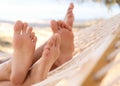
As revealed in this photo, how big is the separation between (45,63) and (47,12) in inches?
144

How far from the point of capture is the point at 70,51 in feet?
3.93

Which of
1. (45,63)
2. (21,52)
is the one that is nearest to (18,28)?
(21,52)

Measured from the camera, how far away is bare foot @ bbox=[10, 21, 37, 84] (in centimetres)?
98

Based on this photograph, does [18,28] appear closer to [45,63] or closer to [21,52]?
[21,52]

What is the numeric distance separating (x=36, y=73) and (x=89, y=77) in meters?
0.49

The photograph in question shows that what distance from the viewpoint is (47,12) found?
4.55 metres

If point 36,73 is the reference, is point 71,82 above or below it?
above

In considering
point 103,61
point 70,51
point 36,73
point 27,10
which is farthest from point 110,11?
point 103,61

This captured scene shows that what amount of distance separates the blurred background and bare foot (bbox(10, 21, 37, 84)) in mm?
3046

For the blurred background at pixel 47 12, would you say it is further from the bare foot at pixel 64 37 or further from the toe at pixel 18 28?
the toe at pixel 18 28

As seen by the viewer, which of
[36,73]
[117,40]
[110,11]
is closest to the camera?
[117,40]

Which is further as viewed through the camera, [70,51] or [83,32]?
[83,32]

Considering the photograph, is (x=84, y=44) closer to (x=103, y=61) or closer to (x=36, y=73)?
(x=36, y=73)

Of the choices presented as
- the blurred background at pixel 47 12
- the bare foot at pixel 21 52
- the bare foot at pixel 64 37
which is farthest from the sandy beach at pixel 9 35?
the bare foot at pixel 21 52
